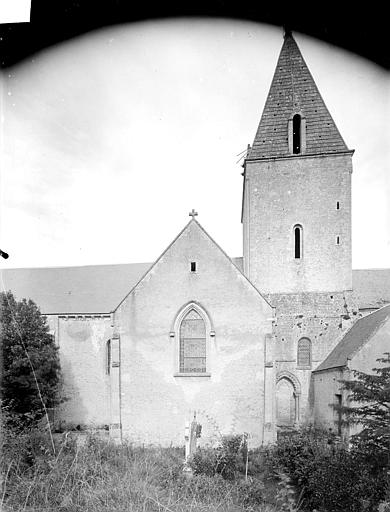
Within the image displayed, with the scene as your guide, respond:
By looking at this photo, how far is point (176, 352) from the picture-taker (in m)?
13.8

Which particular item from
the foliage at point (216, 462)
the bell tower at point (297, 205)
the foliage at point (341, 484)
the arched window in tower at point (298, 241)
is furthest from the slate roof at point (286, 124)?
the foliage at point (341, 484)

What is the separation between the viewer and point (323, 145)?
1844cm

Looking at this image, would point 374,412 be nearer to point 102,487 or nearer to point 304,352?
point 102,487

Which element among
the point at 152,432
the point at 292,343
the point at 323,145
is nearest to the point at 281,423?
the point at 292,343

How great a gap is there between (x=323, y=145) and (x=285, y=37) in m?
13.8

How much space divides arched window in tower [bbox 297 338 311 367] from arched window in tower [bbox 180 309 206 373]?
5769mm

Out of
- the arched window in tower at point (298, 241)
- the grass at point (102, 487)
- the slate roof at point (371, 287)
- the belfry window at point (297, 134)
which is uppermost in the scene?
the belfry window at point (297, 134)

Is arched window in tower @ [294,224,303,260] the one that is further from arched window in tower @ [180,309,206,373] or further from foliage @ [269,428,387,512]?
foliage @ [269,428,387,512]

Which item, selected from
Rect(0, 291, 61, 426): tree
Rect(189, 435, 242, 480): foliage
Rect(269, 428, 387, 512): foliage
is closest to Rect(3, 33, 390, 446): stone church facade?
Rect(0, 291, 61, 426): tree

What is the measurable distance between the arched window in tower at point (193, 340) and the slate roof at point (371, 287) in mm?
7371

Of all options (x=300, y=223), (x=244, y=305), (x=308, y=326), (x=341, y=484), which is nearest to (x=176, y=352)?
(x=244, y=305)

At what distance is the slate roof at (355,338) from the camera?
11.6 m

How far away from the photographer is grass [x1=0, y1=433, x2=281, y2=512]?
16.9 ft

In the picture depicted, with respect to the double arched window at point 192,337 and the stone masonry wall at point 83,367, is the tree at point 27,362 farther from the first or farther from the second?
the double arched window at point 192,337
